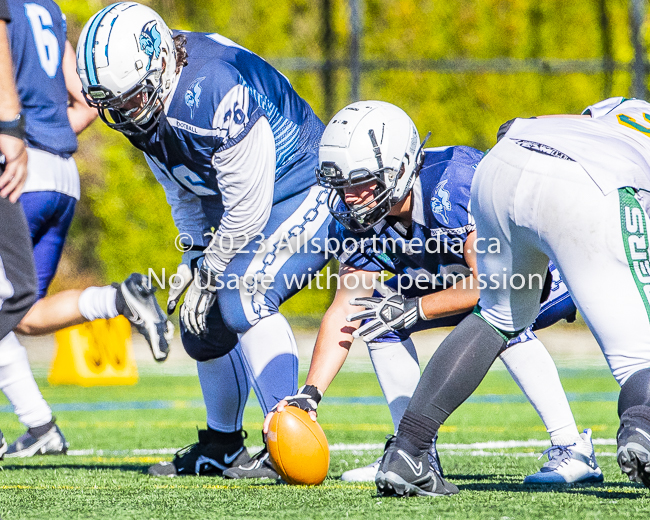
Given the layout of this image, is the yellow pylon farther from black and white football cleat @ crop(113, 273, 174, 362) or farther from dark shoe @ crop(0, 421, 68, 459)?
black and white football cleat @ crop(113, 273, 174, 362)

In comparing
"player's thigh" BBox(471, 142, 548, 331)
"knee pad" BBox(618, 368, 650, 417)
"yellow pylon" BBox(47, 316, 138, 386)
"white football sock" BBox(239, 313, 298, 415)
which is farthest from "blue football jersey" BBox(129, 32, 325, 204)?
"yellow pylon" BBox(47, 316, 138, 386)

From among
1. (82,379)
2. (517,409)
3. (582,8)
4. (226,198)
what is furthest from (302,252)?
(582,8)

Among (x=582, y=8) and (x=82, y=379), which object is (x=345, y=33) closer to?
(x=582, y=8)

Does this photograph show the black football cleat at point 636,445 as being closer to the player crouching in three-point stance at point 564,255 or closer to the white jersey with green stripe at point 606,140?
the player crouching in three-point stance at point 564,255

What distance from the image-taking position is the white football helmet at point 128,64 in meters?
3.38

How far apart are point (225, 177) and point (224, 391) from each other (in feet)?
3.05

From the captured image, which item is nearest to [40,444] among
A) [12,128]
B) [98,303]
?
[98,303]

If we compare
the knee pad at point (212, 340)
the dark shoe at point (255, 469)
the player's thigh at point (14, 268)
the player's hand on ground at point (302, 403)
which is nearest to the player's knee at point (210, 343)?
the knee pad at point (212, 340)

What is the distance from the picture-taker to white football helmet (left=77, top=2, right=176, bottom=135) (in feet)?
11.1

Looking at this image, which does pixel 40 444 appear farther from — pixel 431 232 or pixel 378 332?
pixel 431 232

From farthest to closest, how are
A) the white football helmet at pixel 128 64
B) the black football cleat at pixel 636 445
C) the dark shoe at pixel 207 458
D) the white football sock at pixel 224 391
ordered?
the white football sock at pixel 224 391 < the dark shoe at pixel 207 458 < the white football helmet at pixel 128 64 < the black football cleat at pixel 636 445

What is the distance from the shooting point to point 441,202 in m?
3.06

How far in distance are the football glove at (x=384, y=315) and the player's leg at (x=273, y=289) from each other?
628mm

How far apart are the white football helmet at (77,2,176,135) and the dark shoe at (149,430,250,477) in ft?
4.16
